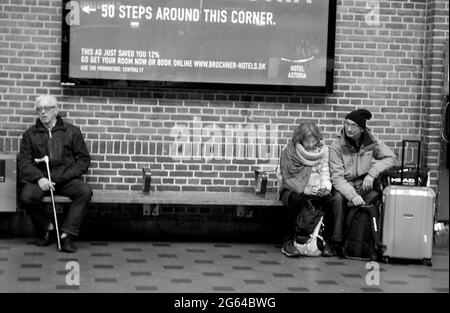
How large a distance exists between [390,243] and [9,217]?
13.0ft

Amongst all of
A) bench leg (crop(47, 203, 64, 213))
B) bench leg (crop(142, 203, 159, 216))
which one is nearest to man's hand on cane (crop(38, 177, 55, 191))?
bench leg (crop(47, 203, 64, 213))

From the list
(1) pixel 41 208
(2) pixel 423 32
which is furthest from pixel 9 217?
(2) pixel 423 32

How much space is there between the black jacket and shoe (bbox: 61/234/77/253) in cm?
57

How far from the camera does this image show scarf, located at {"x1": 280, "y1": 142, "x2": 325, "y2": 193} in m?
9.72

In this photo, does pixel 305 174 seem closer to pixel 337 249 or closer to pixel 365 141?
pixel 365 141

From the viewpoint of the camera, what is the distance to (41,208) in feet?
31.6

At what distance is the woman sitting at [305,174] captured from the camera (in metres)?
9.71

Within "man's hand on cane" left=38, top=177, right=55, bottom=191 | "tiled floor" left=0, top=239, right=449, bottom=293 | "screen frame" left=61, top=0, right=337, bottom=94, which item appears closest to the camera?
"tiled floor" left=0, top=239, right=449, bottom=293

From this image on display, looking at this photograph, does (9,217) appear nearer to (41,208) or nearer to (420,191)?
(41,208)

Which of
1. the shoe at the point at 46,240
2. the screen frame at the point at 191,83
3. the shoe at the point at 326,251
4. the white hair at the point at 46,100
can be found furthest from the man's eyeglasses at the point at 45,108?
the shoe at the point at 326,251

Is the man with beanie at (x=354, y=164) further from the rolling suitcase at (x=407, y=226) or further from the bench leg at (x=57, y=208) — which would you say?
the bench leg at (x=57, y=208)

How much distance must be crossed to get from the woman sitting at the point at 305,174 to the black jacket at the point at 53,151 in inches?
82.0

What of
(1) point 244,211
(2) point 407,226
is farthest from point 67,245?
(2) point 407,226

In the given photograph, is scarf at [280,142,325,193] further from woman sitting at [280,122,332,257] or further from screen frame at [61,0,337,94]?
screen frame at [61,0,337,94]
